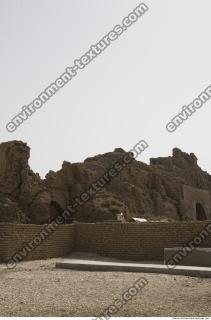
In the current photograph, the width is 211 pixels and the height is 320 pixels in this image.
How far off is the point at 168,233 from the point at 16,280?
5758 mm

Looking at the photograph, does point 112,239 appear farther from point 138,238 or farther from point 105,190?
point 105,190

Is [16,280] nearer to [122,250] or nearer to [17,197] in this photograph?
[122,250]

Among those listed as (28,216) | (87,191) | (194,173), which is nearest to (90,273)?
(28,216)

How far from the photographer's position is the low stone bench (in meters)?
10.7

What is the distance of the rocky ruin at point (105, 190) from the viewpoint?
21344mm

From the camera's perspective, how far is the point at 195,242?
41.4 ft

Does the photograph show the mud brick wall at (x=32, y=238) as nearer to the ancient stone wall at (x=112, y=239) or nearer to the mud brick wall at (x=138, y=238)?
the ancient stone wall at (x=112, y=239)

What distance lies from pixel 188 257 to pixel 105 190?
19068mm

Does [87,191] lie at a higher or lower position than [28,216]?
higher

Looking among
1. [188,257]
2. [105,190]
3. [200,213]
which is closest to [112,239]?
[188,257]

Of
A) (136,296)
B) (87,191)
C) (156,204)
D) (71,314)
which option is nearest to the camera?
(71,314)

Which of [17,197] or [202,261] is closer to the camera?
[202,261]

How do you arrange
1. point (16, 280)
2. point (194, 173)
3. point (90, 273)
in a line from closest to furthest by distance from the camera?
point (16, 280), point (90, 273), point (194, 173)

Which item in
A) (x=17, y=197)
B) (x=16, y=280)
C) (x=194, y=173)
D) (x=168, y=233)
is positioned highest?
(x=194, y=173)
